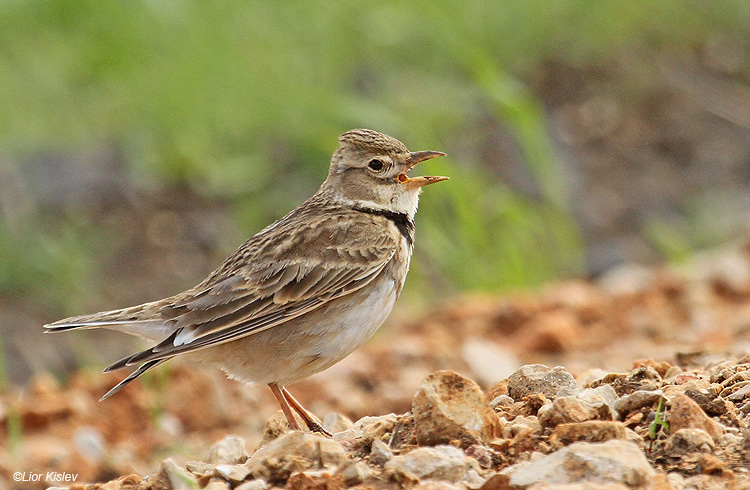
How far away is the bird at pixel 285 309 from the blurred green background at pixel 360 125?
307 cm

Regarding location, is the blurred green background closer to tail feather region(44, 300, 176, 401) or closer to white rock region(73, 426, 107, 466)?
white rock region(73, 426, 107, 466)

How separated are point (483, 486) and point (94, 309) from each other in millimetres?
6332

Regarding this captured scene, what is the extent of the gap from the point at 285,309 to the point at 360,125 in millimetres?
5174

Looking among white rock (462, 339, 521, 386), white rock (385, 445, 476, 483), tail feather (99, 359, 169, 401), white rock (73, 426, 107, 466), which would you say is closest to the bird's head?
white rock (462, 339, 521, 386)

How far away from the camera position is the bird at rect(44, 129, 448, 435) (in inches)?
198

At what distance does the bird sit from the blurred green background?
10.1 feet

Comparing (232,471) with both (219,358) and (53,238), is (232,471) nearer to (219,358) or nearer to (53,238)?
(219,358)

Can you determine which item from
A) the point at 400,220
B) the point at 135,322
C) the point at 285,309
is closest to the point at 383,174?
the point at 400,220

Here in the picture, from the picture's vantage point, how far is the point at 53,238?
9.81 meters

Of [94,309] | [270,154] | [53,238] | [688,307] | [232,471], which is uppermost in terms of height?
[270,154]

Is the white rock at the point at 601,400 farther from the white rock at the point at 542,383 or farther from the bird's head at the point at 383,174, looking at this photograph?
the bird's head at the point at 383,174

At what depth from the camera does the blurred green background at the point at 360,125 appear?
9.66 meters

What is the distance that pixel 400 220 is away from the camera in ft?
19.1

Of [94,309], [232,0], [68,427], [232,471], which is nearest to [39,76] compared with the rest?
[232,0]
